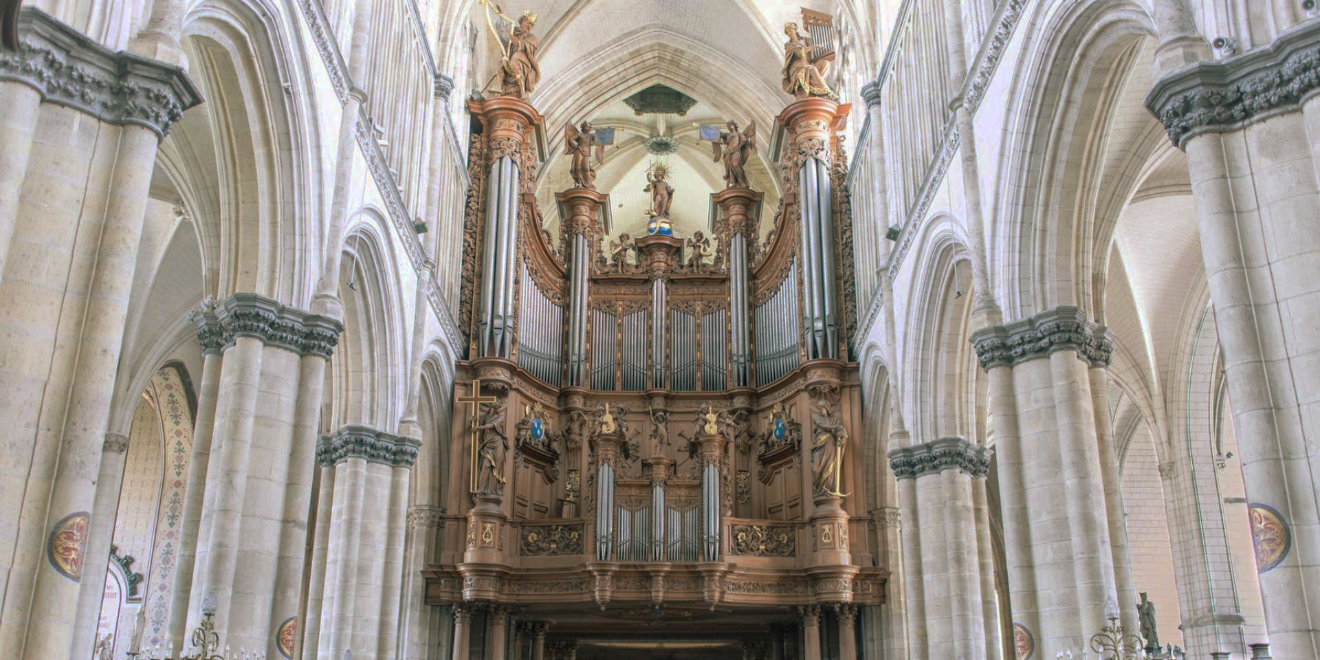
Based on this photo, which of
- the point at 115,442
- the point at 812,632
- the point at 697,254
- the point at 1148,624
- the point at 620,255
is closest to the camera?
the point at 1148,624

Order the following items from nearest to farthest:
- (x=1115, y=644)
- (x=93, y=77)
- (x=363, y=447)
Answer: (x=93, y=77) < (x=1115, y=644) < (x=363, y=447)

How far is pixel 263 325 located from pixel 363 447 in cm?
479

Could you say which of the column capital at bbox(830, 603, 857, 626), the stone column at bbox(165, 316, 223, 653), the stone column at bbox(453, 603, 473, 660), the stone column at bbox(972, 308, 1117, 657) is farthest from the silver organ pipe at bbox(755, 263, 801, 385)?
the stone column at bbox(165, 316, 223, 653)

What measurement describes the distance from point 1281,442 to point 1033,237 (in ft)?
16.5

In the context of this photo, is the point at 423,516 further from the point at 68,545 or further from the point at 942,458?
the point at 68,545

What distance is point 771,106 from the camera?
2794cm

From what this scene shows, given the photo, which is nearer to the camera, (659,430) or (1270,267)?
(1270,267)

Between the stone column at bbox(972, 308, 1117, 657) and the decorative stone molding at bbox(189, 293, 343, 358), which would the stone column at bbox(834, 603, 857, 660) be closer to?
the stone column at bbox(972, 308, 1117, 657)

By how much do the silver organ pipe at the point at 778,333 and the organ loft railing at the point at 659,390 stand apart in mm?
53

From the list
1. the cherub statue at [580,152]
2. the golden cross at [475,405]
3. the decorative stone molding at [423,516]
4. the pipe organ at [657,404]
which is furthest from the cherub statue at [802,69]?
the decorative stone molding at [423,516]

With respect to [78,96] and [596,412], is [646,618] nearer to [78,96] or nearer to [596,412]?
[596,412]

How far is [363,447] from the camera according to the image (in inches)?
667

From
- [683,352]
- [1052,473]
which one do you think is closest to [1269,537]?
[1052,473]

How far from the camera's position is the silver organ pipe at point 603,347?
24094 mm
